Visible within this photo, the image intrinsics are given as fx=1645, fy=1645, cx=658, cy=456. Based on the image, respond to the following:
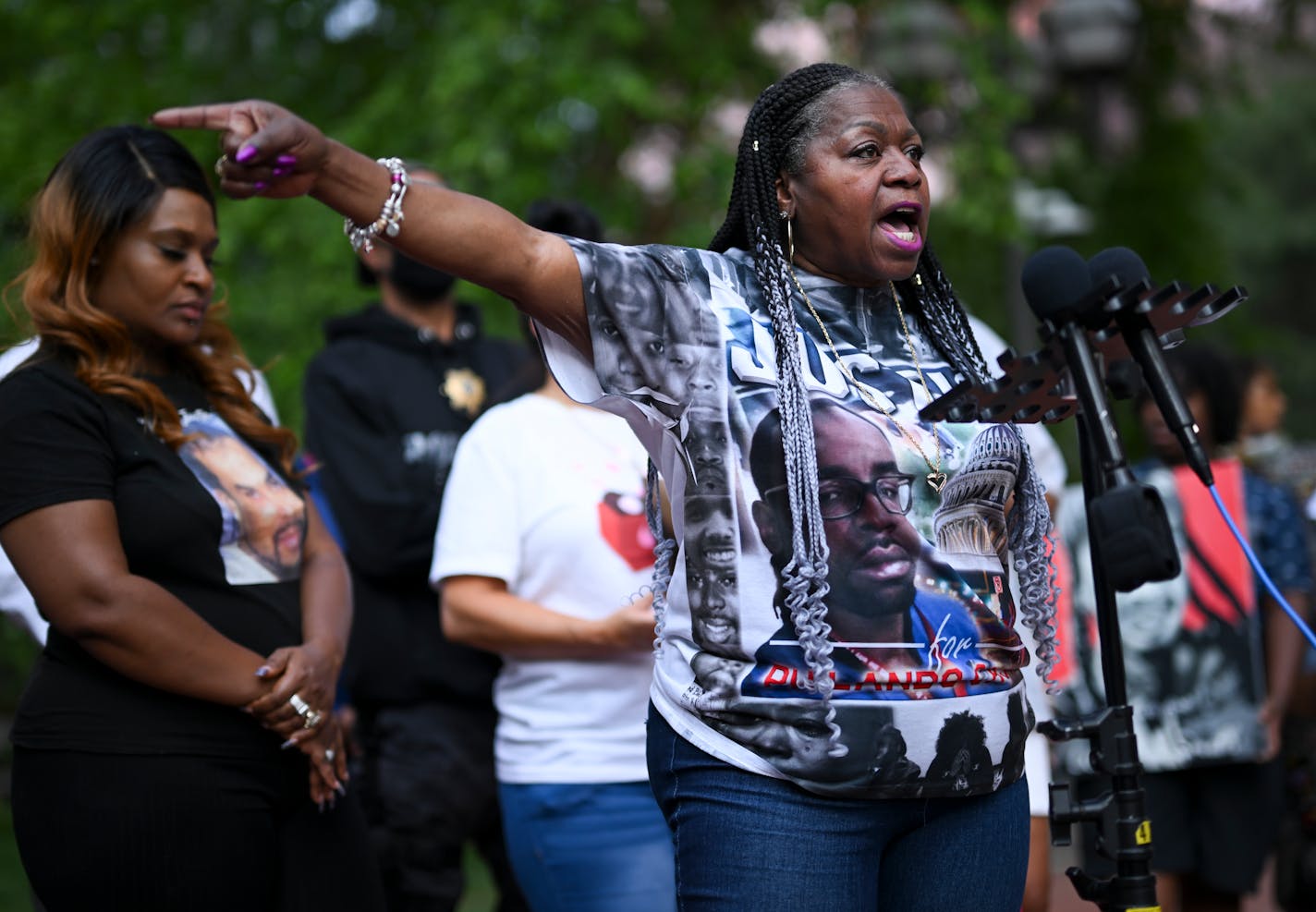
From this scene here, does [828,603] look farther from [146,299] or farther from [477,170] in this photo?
[477,170]

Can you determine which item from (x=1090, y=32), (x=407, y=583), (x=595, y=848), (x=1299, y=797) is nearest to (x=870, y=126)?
(x=595, y=848)

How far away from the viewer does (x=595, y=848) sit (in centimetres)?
394

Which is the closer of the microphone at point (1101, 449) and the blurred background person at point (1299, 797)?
the microphone at point (1101, 449)

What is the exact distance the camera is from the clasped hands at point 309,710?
10.8 ft

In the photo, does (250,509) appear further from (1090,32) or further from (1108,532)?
(1090,32)

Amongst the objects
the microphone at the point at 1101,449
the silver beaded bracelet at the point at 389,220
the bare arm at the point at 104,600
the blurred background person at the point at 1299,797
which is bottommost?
the blurred background person at the point at 1299,797

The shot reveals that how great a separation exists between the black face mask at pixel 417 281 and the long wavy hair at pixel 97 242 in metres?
1.54

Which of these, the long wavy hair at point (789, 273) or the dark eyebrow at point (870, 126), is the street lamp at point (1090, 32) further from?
the dark eyebrow at point (870, 126)

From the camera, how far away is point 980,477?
2.73 m

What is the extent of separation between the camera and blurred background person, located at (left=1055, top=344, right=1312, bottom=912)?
5.27 m

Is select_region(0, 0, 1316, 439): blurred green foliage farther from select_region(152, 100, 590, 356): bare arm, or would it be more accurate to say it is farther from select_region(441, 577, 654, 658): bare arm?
select_region(152, 100, 590, 356): bare arm

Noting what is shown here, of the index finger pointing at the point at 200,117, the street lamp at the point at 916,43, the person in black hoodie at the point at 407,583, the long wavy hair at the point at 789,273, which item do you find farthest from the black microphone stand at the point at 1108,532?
the street lamp at the point at 916,43

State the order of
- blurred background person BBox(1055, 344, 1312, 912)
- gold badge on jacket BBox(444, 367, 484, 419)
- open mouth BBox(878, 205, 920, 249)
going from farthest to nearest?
blurred background person BBox(1055, 344, 1312, 912), gold badge on jacket BBox(444, 367, 484, 419), open mouth BBox(878, 205, 920, 249)

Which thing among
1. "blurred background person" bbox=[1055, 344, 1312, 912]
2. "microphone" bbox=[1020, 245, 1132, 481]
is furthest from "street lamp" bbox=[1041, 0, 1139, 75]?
"microphone" bbox=[1020, 245, 1132, 481]
